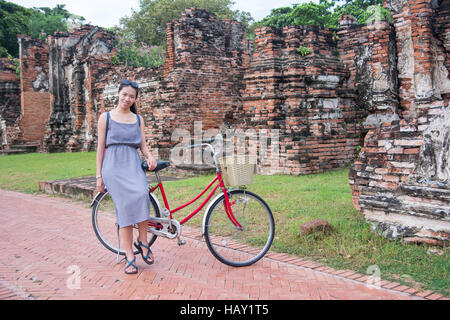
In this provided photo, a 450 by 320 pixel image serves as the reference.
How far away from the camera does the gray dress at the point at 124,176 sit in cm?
395

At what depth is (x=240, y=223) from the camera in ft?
14.7

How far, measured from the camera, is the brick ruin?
4.46m

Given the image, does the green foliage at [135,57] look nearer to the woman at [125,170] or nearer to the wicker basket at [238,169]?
the woman at [125,170]

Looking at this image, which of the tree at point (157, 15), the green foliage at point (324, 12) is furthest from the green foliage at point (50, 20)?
the green foliage at point (324, 12)

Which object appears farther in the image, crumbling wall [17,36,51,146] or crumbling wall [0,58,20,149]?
crumbling wall [0,58,20,149]

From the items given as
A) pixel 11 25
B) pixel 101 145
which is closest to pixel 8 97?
pixel 11 25

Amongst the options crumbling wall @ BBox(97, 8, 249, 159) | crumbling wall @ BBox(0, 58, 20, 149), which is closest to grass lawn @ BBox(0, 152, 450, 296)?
crumbling wall @ BBox(97, 8, 249, 159)

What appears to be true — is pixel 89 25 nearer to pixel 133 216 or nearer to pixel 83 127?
pixel 83 127

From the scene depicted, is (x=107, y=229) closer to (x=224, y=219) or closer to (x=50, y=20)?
(x=224, y=219)

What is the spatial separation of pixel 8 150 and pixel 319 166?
1829cm

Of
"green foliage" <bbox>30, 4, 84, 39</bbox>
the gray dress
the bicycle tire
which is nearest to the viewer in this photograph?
the gray dress

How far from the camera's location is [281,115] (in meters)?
9.32

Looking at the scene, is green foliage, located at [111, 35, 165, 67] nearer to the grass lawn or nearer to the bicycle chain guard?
the grass lawn

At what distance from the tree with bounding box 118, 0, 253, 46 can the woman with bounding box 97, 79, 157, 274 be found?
1142 inches
